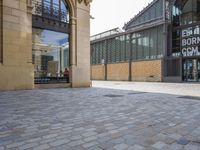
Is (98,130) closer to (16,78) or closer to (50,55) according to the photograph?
(16,78)

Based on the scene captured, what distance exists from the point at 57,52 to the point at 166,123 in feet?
40.0

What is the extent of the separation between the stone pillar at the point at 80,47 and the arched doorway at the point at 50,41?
0.55 metres

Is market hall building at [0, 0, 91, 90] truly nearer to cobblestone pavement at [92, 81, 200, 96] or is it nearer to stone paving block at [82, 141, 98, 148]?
cobblestone pavement at [92, 81, 200, 96]

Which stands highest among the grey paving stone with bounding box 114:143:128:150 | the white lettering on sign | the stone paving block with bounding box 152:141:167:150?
the white lettering on sign

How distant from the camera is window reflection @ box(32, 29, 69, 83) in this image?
1398 centimetres

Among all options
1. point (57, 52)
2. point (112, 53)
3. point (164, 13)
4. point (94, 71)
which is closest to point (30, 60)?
point (57, 52)

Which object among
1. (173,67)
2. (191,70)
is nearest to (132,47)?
(173,67)

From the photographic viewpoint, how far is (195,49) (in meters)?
24.8

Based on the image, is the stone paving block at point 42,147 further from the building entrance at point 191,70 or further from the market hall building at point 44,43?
the building entrance at point 191,70

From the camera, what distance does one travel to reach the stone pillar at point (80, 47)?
15.6 m

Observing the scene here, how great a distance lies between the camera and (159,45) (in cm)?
2855

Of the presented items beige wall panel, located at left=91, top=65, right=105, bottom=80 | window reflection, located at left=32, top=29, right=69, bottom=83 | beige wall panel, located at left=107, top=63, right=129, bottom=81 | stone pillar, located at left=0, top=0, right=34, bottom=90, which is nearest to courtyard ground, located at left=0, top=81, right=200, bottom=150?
stone pillar, located at left=0, top=0, right=34, bottom=90

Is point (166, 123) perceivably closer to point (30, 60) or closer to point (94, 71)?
point (30, 60)

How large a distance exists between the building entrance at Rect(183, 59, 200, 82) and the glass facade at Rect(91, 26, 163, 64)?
355 cm
